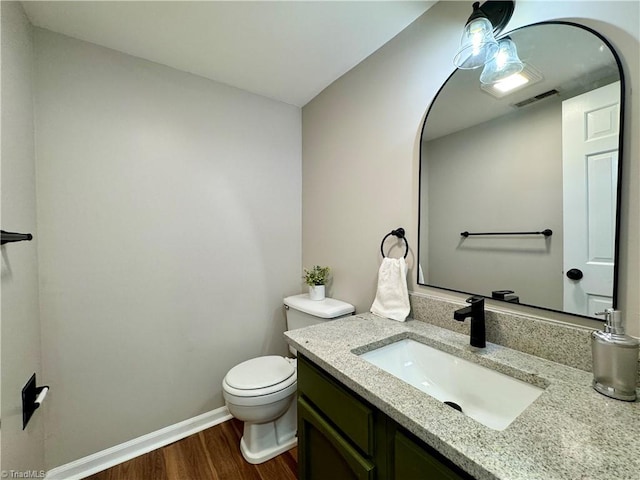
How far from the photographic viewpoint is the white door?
0.76 m

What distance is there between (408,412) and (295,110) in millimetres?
2066

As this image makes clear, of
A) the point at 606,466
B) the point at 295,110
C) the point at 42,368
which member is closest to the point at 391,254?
the point at 606,466

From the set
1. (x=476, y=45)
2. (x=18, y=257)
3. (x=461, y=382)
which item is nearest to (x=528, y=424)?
(x=461, y=382)

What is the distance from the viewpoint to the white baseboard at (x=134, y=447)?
135cm

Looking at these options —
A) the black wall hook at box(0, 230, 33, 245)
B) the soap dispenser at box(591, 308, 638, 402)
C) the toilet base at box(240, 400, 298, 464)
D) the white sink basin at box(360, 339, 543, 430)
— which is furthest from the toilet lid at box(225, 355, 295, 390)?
the soap dispenser at box(591, 308, 638, 402)

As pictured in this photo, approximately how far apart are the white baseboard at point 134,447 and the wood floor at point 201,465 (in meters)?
0.03

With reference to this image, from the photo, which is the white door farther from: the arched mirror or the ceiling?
the ceiling

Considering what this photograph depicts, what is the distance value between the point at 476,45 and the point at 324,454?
1.56 metres

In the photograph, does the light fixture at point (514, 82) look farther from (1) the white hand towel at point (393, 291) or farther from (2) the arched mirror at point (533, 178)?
(1) the white hand towel at point (393, 291)

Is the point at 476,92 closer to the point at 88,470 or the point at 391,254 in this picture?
the point at 391,254

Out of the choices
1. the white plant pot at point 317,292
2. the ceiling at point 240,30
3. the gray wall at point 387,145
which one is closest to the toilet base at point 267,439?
the white plant pot at point 317,292

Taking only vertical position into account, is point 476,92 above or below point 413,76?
below

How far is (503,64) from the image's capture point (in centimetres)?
97

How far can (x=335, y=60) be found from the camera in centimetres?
155
